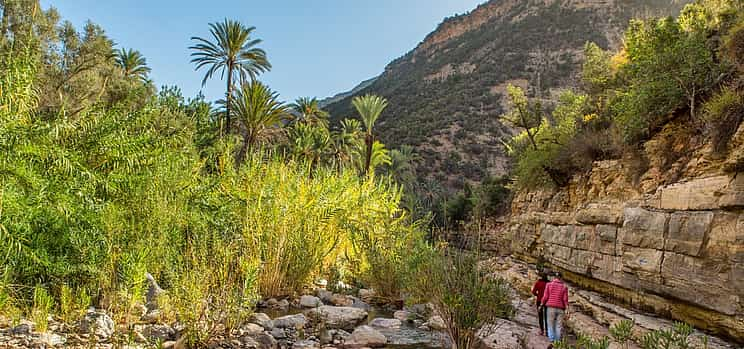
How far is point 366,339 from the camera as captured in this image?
5.05m

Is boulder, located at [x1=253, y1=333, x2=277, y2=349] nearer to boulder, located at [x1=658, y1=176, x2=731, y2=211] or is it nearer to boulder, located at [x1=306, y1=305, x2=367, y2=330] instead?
boulder, located at [x1=306, y1=305, x2=367, y2=330]

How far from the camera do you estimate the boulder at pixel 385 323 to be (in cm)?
597

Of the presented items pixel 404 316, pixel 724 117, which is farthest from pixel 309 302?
pixel 724 117

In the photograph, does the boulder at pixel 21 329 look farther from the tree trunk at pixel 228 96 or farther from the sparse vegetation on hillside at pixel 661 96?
the tree trunk at pixel 228 96

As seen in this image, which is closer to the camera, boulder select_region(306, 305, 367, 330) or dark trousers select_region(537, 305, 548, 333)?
boulder select_region(306, 305, 367, 330)

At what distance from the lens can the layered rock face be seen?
17.3 ft

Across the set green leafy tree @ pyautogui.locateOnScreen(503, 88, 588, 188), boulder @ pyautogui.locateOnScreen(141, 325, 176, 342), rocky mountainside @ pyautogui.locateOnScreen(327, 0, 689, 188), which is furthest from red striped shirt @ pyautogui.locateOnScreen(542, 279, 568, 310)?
rocky mountainside @ pyautogui.locateOnScreen(327, 0, 689, 188)

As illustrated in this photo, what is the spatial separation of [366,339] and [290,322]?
1.06 meters

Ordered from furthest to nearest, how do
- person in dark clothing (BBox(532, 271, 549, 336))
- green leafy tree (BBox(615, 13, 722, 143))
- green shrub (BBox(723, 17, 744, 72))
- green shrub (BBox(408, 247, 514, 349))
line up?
green leafy tree (BBox(615, 13, 722, 143))
green shrub (BBox(723, 17, 744, 72))
person in dark clothing (BBox(532, 271, 549, 336))
green shrub (BBox(408, 247, 514, 349))

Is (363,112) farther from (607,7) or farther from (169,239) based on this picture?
(607,7)

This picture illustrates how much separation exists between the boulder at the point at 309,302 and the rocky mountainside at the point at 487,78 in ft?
107

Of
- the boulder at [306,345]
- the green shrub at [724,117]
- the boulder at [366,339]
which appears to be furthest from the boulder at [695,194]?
the boulder at [306,345]

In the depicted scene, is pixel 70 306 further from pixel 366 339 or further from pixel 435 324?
pixel 435 324

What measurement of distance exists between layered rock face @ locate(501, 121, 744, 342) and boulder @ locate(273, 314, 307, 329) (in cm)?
531
